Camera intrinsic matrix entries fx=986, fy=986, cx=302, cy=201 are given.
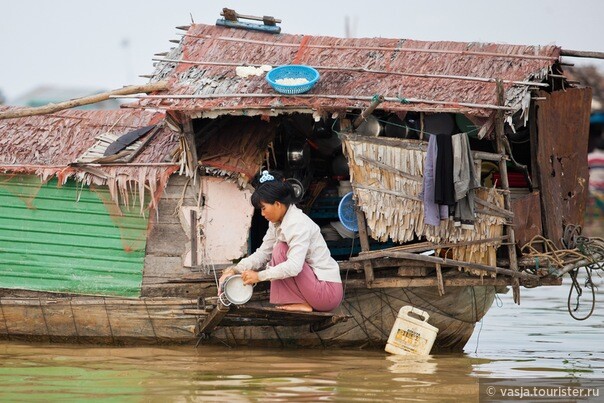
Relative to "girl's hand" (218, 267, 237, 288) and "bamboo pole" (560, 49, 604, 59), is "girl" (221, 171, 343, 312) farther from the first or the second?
"bamboo pole" (560, 49, 604, 59)

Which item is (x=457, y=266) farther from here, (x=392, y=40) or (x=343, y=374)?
(x=392, y=40)

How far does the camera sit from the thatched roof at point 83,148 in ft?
27.7

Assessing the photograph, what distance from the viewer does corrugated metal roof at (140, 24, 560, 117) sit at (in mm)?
7809

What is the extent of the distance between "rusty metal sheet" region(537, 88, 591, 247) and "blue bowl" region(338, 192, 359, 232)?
1.57 meters

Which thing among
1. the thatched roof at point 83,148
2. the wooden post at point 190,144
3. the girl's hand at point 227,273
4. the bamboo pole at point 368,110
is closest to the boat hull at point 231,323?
the girl's hand at point 227,273

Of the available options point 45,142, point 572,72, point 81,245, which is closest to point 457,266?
point 81,245

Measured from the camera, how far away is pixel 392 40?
8.69m

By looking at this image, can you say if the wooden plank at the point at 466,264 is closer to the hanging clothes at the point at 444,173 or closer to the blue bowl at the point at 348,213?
the hanging clothes at the point at 444,173

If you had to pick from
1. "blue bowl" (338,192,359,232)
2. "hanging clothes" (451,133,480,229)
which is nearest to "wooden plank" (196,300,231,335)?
"blue bowl" (338,192,359,232)

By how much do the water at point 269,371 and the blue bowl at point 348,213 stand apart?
1056mm

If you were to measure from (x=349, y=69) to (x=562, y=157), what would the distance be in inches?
77.5

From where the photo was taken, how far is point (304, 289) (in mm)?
7613

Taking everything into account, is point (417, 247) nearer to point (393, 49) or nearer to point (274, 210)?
point (274, 210)

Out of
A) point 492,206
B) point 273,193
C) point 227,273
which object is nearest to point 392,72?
point 492,206
